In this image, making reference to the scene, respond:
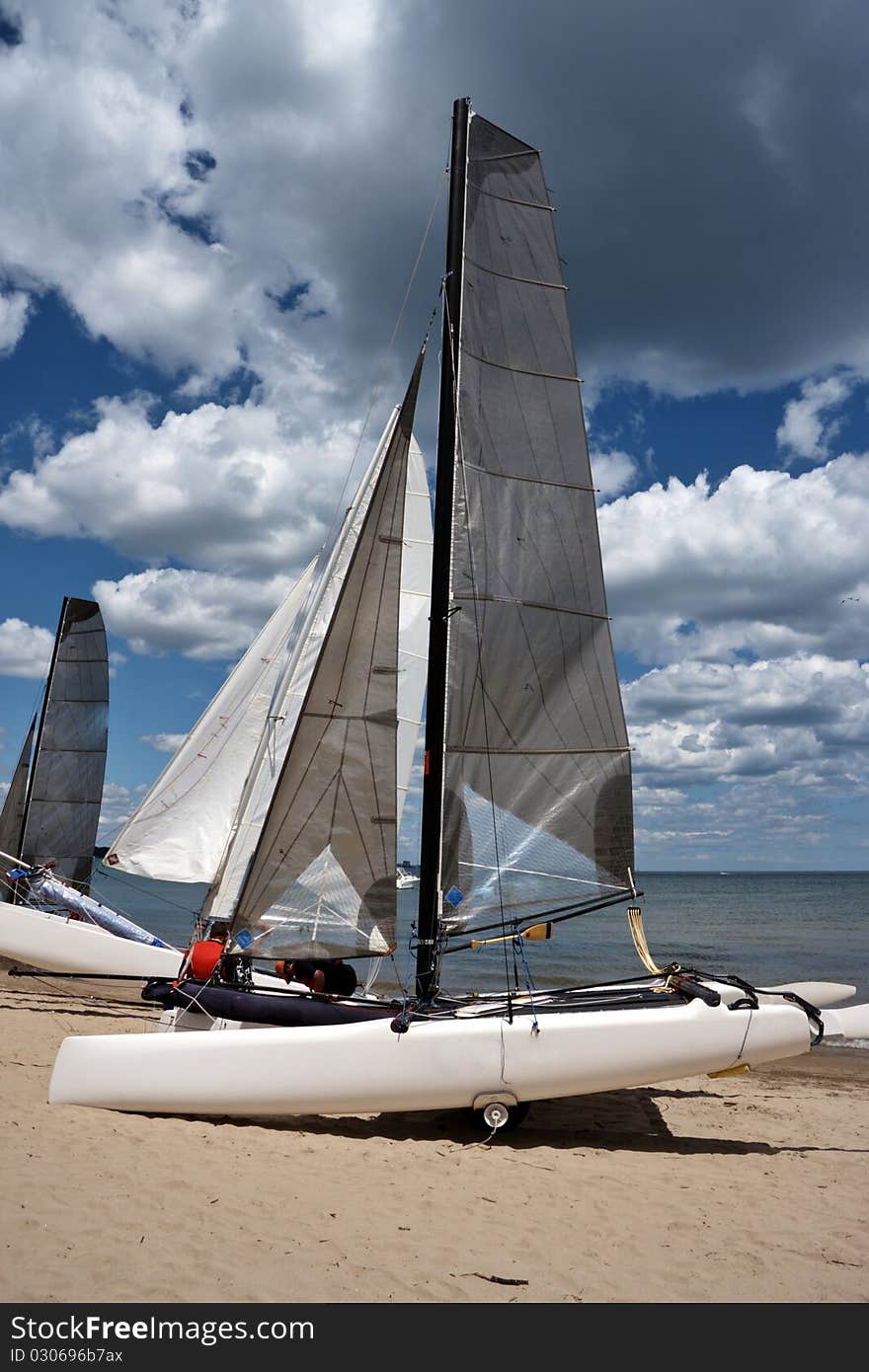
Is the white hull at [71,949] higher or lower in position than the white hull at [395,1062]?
higher

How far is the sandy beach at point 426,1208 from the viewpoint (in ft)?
14.1

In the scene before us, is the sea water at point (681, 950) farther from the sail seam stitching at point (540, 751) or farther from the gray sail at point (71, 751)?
the sail seam stitching at point (540, 751)

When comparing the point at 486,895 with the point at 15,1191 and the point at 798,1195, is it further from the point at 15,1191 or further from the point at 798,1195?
the point at 15,1191

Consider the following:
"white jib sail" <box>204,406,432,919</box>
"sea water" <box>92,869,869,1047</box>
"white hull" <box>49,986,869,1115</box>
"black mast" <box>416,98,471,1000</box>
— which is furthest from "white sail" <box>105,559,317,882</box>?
"white hull" <box>49,986,869,1115</box>

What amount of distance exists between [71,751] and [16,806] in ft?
5.37

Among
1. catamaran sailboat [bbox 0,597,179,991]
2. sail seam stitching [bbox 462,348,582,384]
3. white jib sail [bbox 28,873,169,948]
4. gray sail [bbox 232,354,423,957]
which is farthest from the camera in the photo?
catamaran sailboat [bbox 0,597,179,991]

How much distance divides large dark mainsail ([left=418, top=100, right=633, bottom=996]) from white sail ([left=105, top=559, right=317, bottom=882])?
17.6 feet

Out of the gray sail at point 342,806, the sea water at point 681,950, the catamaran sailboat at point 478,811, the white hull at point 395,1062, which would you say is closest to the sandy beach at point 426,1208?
the white hull at point 395,1062

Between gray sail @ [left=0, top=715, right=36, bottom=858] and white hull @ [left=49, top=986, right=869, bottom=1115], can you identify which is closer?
white hull @ [left=49, top=986, right=869, bottom=1115]

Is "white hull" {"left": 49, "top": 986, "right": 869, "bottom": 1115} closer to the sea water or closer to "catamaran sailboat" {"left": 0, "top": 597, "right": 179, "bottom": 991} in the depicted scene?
the sea water

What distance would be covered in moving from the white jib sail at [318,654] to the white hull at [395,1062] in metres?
1.66

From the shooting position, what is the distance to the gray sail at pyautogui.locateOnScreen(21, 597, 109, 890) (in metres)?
19.3

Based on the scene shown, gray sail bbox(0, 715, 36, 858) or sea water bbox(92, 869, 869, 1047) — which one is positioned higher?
gray sail bbox(0, 715, 36, 858)

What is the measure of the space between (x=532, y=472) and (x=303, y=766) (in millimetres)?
3610
